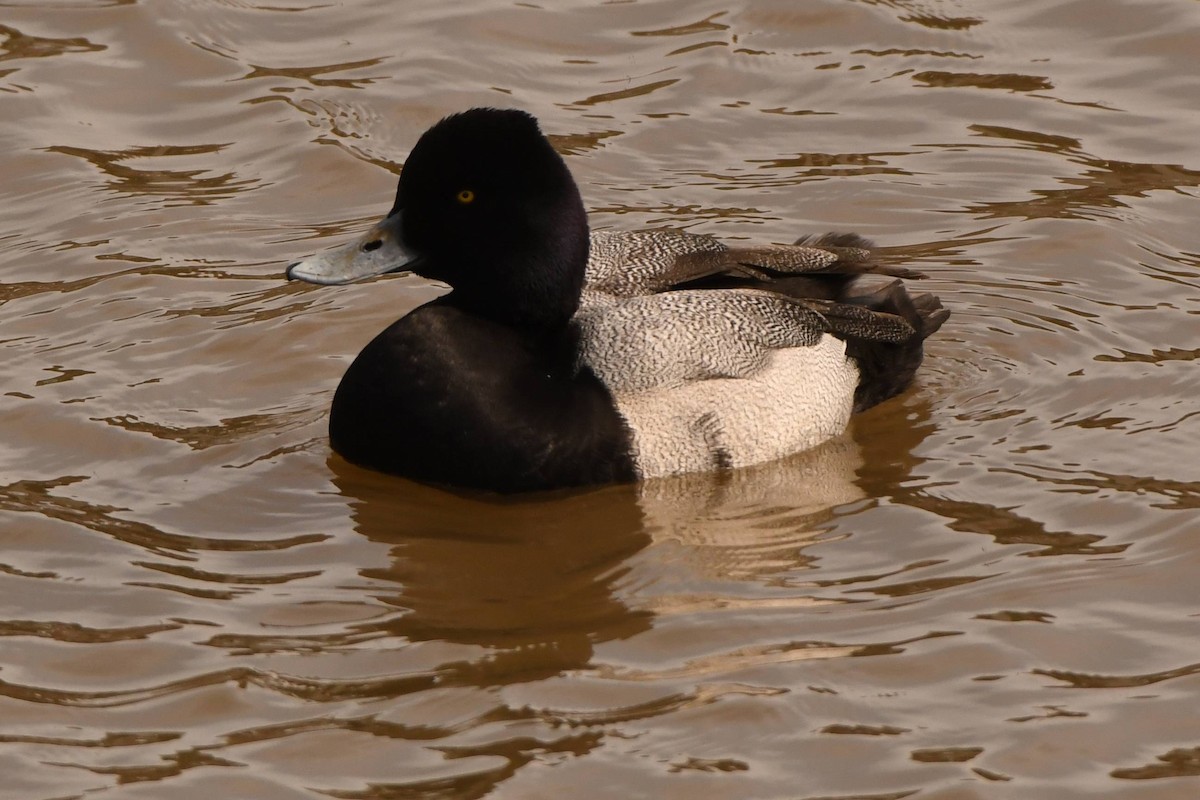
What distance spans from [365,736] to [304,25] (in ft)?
22.6

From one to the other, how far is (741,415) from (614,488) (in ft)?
1.99

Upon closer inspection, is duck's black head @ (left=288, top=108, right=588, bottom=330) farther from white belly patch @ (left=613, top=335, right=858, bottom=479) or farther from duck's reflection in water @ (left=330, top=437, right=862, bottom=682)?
duck's reflection in water @ (left=330, top=437, right=862, bottom=682)

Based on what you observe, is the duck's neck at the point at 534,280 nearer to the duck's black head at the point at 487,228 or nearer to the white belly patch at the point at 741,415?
the duck's black head at the point at 487,228

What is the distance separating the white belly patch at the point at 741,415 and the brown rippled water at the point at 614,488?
109 mm

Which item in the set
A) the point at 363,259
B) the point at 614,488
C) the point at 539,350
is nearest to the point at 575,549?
the point at 614,488

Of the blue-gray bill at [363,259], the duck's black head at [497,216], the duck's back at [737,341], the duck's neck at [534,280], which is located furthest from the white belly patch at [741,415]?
the blue-gray bill at [363,259]

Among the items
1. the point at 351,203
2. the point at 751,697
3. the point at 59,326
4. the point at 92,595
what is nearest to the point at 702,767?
the point at 751,697

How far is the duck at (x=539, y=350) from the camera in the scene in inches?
291

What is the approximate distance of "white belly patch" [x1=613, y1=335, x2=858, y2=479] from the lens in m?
7.61

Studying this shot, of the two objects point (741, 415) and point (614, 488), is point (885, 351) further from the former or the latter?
point (614, 488)

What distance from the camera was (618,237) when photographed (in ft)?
27.7

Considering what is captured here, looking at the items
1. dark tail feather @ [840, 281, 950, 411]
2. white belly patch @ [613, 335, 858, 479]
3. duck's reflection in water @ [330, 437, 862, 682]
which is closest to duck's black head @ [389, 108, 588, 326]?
white belly patch @ [613, 335, 858, 479]

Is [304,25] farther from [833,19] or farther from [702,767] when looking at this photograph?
[702,767]

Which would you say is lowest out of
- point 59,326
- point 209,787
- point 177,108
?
point 209,787
